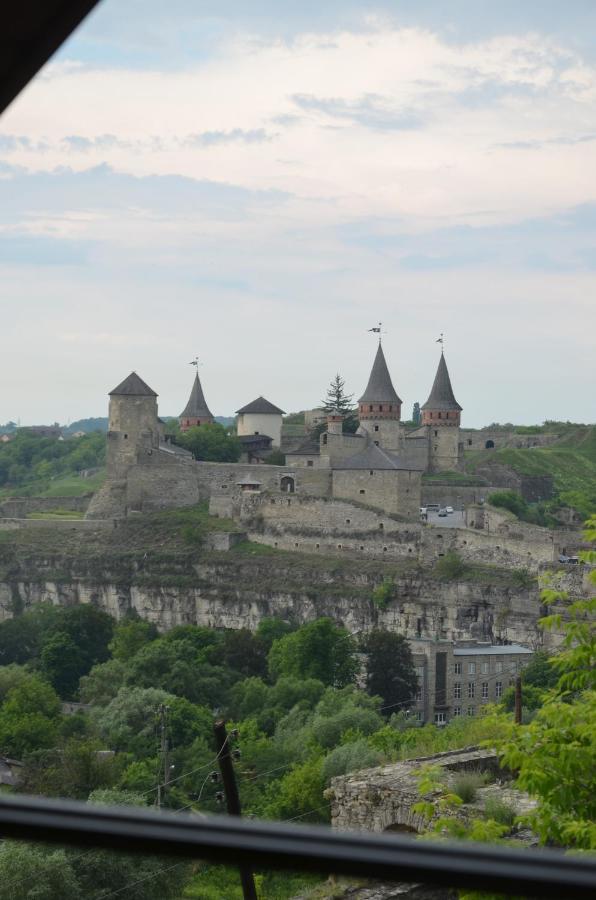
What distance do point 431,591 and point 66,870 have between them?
28.5 meters

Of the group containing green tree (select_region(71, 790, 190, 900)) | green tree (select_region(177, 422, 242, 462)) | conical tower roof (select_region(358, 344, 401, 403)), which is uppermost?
conical tower roof (select_region(358, 344, 401, 403))

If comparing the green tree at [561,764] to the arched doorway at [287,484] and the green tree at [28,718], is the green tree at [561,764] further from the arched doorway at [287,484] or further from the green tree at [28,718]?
the arched doorway at [287,484]

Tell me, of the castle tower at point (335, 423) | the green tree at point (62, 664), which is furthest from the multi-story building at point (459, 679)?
the castle tower at point (335, 423)

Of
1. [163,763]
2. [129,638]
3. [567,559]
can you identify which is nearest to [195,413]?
[129,638]

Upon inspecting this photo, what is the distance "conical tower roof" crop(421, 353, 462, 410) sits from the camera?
53469 mm

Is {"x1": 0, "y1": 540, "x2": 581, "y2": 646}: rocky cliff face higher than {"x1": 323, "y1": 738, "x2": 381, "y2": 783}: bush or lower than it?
higher

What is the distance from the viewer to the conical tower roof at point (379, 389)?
161ft

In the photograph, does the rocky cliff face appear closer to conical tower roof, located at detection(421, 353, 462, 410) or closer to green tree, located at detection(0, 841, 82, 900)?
conical tower roof, located at detection(421, 353, 462, 410)

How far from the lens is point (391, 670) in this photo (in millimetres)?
36312

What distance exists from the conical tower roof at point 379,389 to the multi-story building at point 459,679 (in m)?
13.7

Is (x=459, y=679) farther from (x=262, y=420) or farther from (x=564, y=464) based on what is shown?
(x=564, y=464)

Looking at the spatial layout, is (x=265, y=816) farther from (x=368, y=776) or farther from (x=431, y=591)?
(x=431, y=591)

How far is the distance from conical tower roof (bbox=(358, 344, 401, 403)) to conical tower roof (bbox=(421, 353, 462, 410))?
3.77 metres

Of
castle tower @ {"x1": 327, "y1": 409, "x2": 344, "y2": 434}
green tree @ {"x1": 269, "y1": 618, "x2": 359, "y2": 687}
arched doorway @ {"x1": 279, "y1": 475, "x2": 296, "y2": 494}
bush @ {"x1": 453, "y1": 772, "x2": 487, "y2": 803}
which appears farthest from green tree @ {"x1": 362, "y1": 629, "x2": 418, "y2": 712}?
bush @ {"x1": 453, "y1": 772, "x2": 487, "y2": 803}
